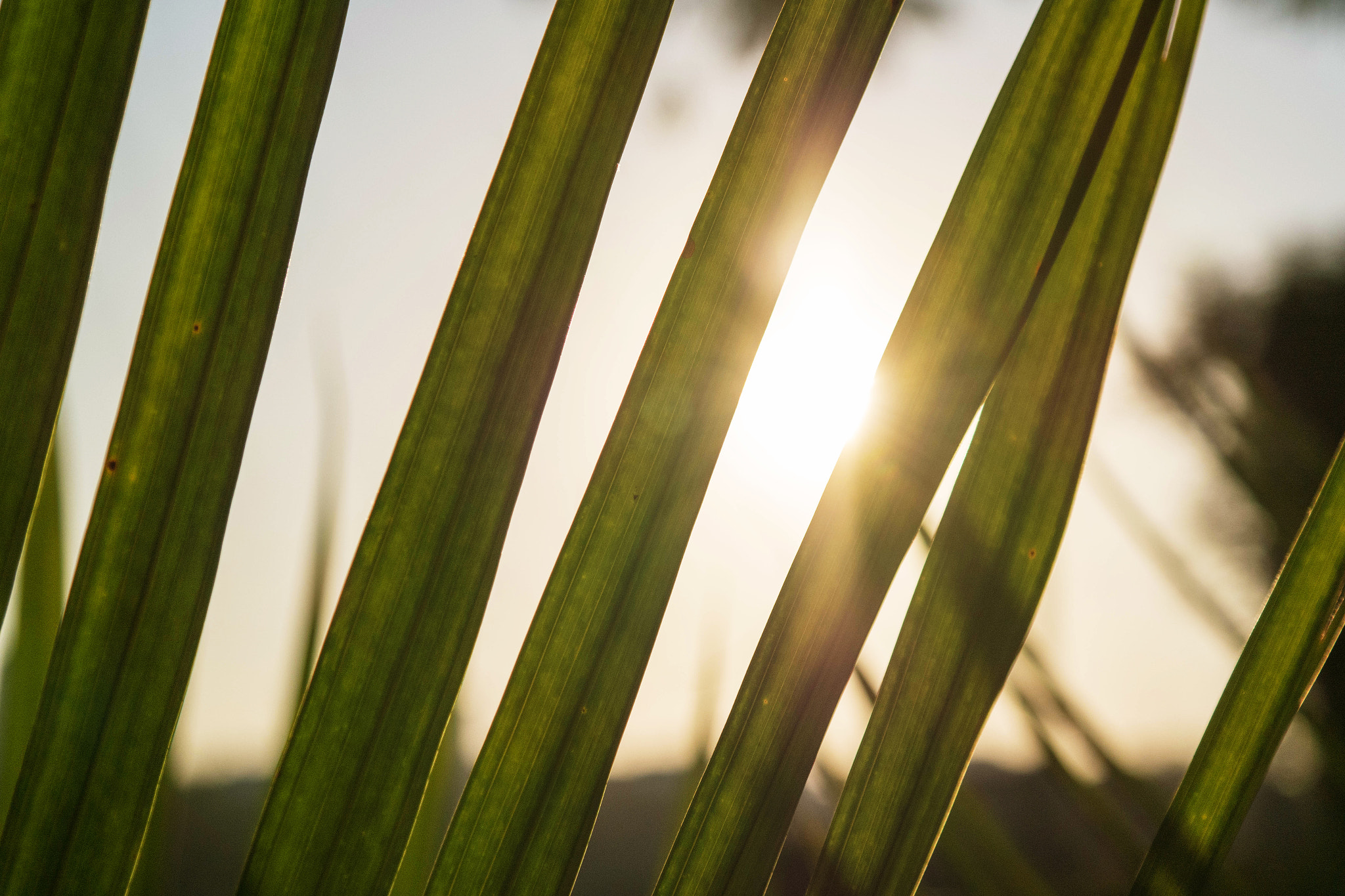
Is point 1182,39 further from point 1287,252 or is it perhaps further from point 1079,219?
point 1287,252

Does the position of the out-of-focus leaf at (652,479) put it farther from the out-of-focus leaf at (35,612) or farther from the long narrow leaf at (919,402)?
the out-of-focus leaf at (35,612)

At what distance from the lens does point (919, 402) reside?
0.26 metres

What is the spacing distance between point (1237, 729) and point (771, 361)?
33cm

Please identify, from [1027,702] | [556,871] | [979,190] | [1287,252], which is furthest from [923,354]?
[1287,252]

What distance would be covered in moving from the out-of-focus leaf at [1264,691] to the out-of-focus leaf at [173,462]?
1.59 feet

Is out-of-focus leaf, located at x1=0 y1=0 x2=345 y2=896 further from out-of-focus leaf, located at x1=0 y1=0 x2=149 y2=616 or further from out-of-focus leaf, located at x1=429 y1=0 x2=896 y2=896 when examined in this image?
out-of-focus leaf, located at x1=429 y1=0 x2=896 y2=896

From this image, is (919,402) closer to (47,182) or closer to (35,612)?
(47,182)

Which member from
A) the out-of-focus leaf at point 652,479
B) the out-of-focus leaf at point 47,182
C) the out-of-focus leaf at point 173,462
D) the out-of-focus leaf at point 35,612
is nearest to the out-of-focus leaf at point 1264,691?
the out-of-focus leaf at point 652,479

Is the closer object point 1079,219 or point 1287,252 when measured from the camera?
point 1079,219

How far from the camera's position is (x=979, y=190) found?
0.84 feet

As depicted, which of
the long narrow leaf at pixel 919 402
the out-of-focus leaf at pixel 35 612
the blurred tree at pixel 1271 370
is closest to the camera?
the long narrow leaf at pixel 919 402

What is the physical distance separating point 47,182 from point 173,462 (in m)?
0.16

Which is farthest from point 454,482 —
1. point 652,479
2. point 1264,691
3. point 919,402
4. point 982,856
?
point 982,856

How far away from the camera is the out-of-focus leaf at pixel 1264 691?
0.25 metres
